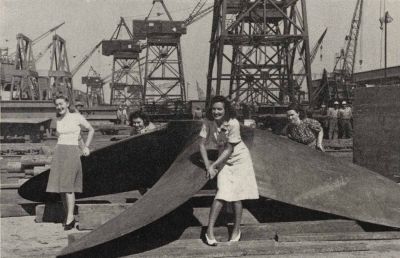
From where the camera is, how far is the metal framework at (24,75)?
28.0m

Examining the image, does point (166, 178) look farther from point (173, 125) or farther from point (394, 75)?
point (394, 75)

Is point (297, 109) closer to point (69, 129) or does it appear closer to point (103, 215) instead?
point (103, 215)

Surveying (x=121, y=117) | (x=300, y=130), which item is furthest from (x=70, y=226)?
(x=121, y=117)

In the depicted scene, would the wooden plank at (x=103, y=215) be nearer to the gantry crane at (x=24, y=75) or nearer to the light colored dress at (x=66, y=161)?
the light colored dress at (x=66, y=161)

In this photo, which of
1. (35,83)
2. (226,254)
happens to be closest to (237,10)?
(35,83)

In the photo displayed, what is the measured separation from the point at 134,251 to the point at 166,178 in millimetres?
1040

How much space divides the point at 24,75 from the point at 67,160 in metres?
23.0

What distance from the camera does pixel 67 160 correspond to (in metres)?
6.53

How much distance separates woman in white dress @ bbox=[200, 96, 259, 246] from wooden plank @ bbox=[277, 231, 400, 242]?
1.81 feet

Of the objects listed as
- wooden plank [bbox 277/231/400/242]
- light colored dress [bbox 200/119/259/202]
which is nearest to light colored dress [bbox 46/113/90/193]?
light colored dress [bbox 200/119/259/202]

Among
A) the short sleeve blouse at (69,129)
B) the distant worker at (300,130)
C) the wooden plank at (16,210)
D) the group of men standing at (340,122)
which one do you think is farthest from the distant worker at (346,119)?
the short sleeve blouse at (69,129)

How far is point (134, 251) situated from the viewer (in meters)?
5.02

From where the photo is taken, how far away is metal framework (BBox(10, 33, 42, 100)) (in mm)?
27953

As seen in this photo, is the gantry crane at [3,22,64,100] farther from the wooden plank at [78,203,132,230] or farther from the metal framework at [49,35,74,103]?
the wooden plank at [78,203,132,230]
